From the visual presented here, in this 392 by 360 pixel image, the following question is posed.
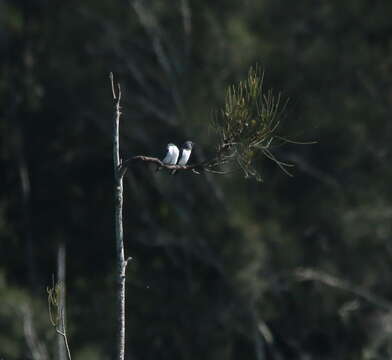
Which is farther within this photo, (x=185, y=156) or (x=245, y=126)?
(x=185, y=156)

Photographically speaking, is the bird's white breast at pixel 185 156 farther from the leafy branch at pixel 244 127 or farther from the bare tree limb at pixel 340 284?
the bare tree limb at pixel 340 284

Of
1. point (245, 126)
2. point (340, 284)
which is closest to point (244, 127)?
point (245, 126)

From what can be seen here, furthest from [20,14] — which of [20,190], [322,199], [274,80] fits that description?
[322,199]

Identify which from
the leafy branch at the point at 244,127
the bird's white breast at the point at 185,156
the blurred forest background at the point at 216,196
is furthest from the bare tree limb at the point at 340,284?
the leafy branch at the point at 244,127

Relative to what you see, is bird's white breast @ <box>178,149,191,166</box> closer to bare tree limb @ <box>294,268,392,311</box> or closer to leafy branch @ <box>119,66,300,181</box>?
leafy branch @ <box>119,66,300,181</box>

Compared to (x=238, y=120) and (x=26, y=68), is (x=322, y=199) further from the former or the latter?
(x=238, y=120)

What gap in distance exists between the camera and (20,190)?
25.4 meters

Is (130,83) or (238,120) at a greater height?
(130,83)

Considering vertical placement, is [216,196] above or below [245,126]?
above

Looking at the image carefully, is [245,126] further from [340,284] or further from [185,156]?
[340,284]

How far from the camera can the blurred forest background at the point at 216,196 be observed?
68.5 ft

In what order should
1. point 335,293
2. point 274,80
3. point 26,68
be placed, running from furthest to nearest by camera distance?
point 26,68 → point 274,80 → point 335,293

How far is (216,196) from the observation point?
21.1 metres

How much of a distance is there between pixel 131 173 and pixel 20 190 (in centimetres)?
377
